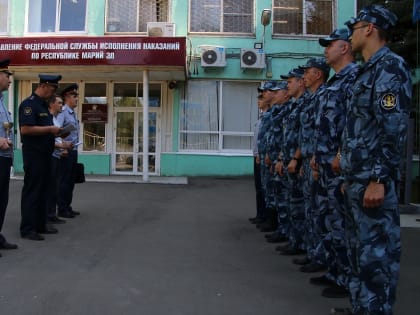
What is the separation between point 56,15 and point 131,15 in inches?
98.6

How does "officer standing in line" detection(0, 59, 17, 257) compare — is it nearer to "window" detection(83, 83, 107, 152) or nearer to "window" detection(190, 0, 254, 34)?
"window" detection(83, 83, 107, 152)

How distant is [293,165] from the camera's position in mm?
5152

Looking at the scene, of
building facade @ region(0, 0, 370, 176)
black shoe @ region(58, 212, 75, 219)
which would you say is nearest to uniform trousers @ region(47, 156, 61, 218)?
black shoe @ region(58, 212, 75, 219)

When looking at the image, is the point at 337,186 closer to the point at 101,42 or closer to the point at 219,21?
the point at 101,42

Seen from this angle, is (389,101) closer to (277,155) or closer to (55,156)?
(277,155)

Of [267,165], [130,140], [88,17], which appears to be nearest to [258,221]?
[267,165]

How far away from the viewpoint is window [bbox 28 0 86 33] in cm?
1619

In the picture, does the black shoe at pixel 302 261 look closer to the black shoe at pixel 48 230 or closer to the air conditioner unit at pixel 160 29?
the black shoe at pixel 48 230

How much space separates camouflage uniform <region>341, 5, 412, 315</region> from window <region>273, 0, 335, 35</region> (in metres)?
13.4

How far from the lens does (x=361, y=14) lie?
11.0 feet

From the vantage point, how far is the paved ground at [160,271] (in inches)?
149

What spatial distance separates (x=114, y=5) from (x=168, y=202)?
29.1 feet

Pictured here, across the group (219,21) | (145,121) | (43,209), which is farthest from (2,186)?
(219,21)

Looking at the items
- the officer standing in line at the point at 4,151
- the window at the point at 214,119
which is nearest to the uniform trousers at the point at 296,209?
the officer standing in line at the point at 4,151
